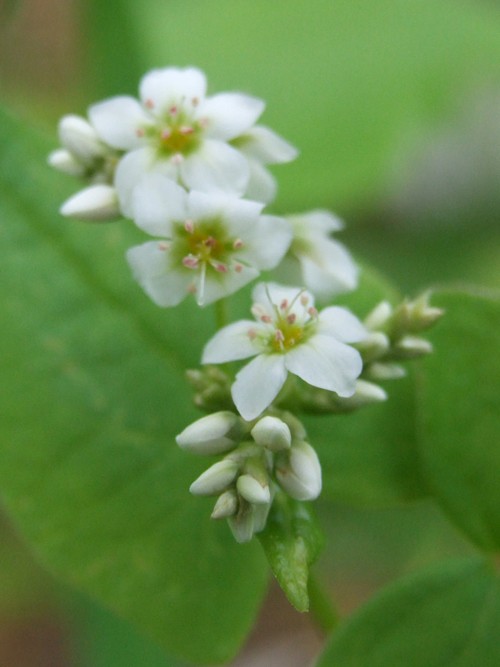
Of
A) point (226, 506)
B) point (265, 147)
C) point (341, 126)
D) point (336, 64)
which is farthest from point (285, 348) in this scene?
point (336, 64)

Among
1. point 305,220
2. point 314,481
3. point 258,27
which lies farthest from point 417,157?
point 314,481

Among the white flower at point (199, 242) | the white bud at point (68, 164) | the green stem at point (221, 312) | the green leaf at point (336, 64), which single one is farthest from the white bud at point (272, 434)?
the green leaf at point (336, 64)

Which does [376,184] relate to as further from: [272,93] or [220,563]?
[220,563]

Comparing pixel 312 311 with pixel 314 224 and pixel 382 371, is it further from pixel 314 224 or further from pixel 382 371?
pixel 314 224

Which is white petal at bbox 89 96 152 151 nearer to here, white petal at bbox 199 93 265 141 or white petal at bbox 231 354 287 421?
white petal at bbox 199 93 265 141

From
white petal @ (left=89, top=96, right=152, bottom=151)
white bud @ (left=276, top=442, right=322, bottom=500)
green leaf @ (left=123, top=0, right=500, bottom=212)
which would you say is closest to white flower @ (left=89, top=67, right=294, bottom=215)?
white petal @ (left=89, top=96, right=152, bottom=151)

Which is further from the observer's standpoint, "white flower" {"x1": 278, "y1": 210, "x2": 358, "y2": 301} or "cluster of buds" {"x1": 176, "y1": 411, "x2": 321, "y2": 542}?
"white flower" {"x1": 278, "y1": 210, "x2": 358, "y2": 301}
